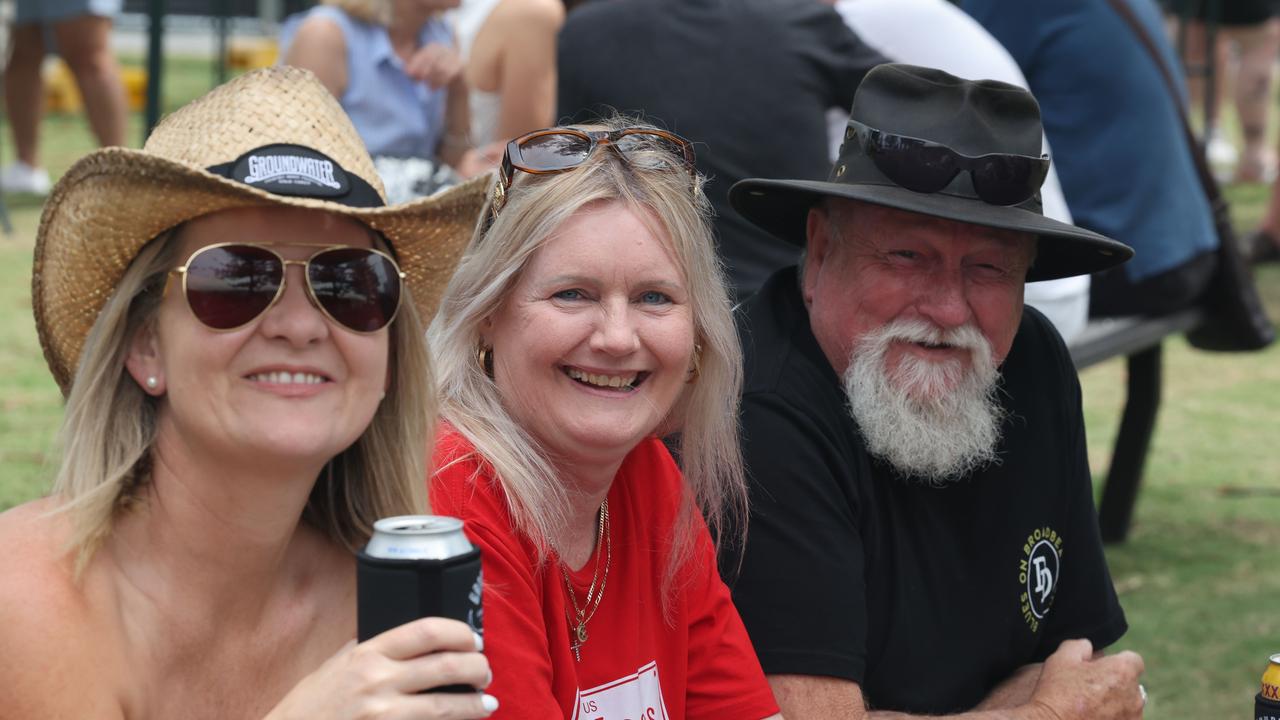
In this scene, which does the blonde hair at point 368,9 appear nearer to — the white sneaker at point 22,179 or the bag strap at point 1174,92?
the bag strap at point 1174,92

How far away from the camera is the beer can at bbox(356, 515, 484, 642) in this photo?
1462mm

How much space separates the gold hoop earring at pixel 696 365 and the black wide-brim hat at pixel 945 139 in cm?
45

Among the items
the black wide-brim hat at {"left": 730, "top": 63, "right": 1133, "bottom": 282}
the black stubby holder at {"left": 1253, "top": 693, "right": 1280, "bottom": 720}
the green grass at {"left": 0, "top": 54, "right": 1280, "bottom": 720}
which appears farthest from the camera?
the green grass at {"left": 0, "top": 54, "right": 1280, "bottom": 720}

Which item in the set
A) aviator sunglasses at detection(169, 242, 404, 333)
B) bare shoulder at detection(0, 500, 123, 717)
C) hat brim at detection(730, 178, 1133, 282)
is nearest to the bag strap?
hat brim at detection(730, 178, 1133, 282)

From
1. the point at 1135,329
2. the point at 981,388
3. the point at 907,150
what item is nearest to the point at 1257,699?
the point at 981,388

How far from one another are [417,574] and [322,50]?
437cm

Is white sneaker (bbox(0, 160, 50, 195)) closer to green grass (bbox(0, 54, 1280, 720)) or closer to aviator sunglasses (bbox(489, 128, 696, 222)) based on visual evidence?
green grass (bbox(0, 54, 1280, 720))

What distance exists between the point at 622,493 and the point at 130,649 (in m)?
0.91

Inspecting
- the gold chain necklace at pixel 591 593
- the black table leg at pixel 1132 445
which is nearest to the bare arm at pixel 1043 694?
the gold chain necklace at pixel 591 593

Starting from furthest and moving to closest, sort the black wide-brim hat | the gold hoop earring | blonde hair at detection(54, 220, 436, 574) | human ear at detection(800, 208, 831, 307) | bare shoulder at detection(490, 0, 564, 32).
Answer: bare shoulder at detection(490, 0, 564, 32) < human ear at detection(800, 208, 831, 307) < the black wide-brim hat < the gold hoop earring < blonde hair at detection(54, 220, 436, 574)

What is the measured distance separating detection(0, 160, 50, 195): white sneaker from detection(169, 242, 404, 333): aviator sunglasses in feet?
29.5

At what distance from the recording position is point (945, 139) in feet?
9.62

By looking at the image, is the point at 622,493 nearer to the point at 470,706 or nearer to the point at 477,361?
the point at 477,361

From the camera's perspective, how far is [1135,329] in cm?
498
